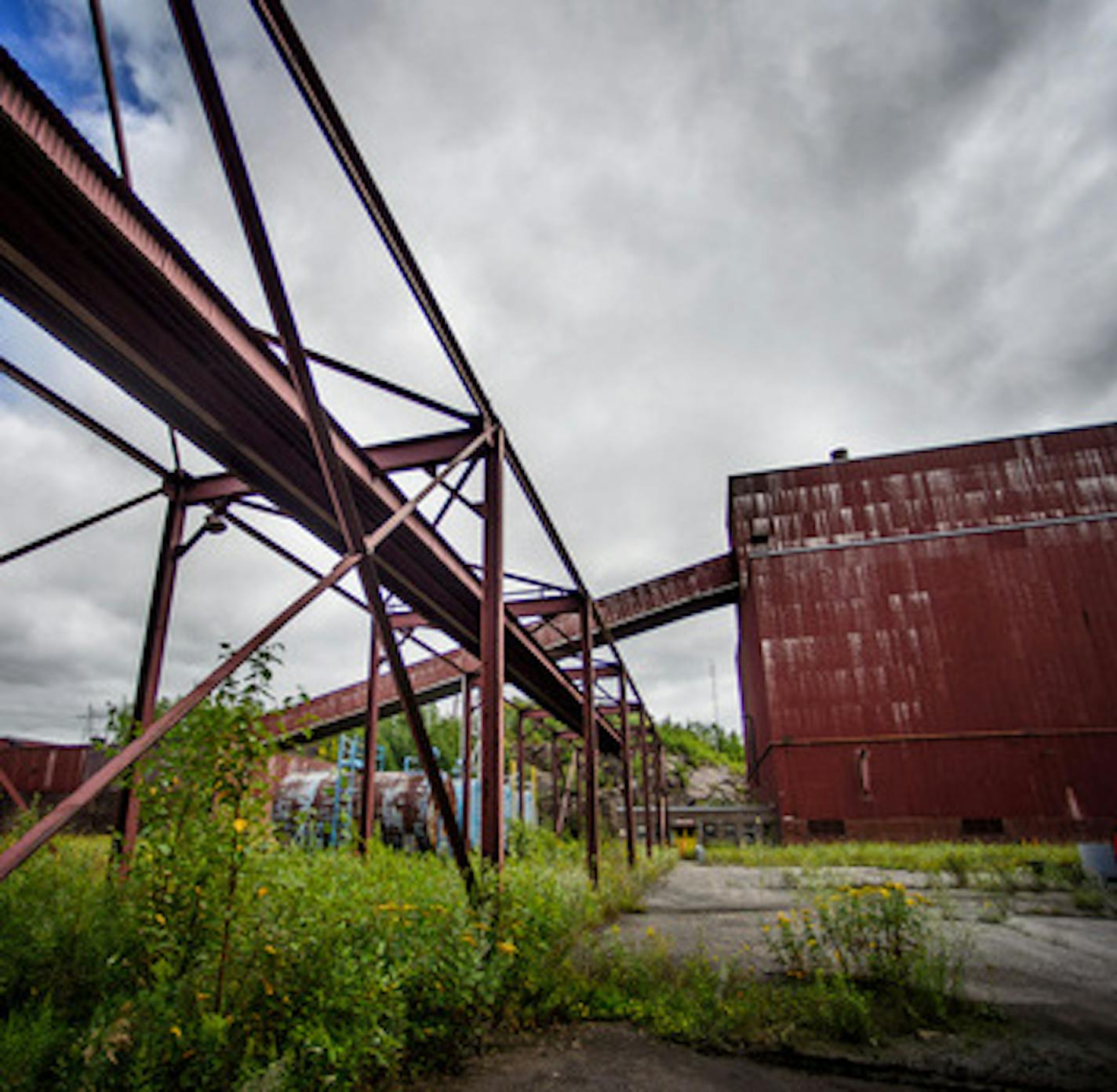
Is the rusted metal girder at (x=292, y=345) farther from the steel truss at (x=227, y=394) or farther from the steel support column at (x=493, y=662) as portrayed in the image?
the steel support column at (x=493, y=662)

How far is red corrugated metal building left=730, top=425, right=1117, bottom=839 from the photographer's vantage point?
52.4ft

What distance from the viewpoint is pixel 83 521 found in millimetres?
5207

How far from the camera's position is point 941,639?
687 inches

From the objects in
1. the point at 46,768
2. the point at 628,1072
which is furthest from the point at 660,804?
the point at 46,768

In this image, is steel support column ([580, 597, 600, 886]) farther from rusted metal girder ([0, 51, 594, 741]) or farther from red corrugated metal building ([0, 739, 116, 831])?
red corrugated metal building ([0, 739, 116, 831])

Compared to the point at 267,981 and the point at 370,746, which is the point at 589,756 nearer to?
the point at 370,746

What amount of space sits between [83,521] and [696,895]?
8.88 meters

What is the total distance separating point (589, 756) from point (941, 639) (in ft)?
41.7

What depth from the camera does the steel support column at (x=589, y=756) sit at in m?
8.81

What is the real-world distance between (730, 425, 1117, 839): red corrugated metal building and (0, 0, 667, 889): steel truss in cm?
1316

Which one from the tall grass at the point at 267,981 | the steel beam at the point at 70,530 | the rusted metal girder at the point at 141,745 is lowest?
the tall grass at the point at 267,981

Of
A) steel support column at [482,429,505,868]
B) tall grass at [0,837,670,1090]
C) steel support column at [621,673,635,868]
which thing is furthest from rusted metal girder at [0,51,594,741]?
steel support column at [621,673,635,868]

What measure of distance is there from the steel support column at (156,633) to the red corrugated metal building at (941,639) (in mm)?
15588

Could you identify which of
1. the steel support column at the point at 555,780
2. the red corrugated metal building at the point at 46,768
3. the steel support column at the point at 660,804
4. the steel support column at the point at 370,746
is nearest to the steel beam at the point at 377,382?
the steel support column at the point at 370,746
